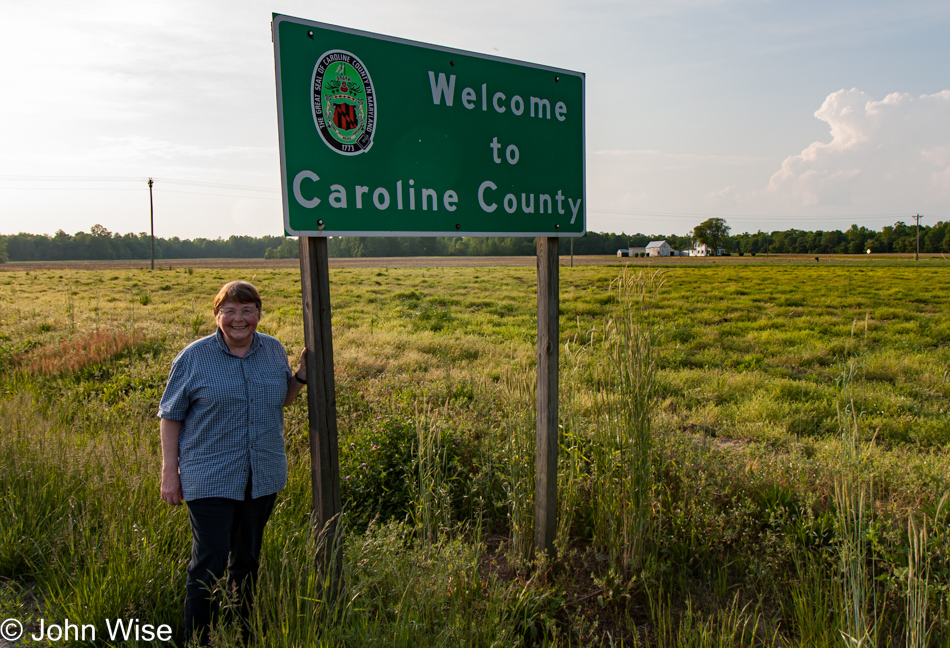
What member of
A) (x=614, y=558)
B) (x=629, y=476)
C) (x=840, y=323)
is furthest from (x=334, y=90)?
(x=840, y=323)

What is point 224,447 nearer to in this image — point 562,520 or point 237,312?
point 237,312

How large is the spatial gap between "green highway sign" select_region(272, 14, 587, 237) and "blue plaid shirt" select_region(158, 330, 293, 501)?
83 cm

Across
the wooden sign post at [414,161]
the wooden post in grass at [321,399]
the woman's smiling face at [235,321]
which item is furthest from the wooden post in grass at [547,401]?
the woman's smiling face at [235,321]

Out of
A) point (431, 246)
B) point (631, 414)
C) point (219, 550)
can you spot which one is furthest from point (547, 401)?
point (431, 246)

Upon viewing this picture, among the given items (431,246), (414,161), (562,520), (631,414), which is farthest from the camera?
(431,246)

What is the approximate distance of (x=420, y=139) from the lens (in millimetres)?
2750

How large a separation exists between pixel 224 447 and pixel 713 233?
140154mm

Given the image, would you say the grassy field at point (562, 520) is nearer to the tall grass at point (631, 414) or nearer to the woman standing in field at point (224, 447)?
the tall grass at point (631, 414)

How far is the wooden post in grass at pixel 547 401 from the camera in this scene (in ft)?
10.6

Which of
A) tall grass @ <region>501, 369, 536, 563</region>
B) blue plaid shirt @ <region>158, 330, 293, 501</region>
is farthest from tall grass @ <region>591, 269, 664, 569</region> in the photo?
blue plaid shirt @ <region>158, 330, 293, 501</region>

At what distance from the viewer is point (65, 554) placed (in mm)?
3107

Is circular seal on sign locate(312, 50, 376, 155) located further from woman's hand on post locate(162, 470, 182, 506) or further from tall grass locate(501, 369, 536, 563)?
tall grass locate(501, 369, 536, 563)

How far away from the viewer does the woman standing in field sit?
2617 mm

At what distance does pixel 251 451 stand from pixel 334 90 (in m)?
1.73
